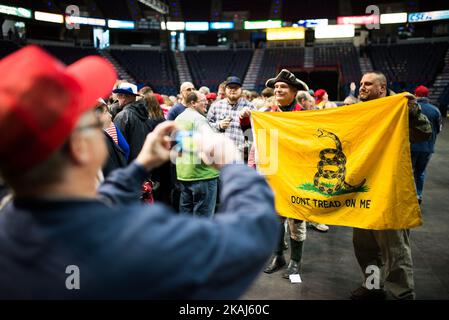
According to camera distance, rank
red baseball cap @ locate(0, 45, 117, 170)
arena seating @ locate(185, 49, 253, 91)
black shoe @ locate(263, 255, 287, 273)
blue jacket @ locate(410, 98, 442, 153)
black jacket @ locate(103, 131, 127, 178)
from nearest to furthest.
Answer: red baseball cap @ locate(0, 45, 117, 170), black jacket @ locate(103, 131, 127, 178), black shoe @ locate(263, 255, 287, 273), blue jacket @ locate(410, 98, 442, 153), arena seating @ locate(185, 49, 253, 91)

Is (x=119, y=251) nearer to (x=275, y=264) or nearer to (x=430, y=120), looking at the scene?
(x=275, y=264)

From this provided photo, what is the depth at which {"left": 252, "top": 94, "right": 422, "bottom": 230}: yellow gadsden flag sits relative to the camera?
2.87 m

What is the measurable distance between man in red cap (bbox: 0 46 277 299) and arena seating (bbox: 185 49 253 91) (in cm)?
2685

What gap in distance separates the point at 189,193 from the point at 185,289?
11.7 ft

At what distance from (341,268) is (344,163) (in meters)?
1.31

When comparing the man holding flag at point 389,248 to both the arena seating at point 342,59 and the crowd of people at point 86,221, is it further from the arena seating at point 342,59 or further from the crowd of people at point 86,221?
the arena seating at point 342,59

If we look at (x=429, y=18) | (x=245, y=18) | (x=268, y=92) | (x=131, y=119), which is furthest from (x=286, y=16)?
(x=131, y=119)

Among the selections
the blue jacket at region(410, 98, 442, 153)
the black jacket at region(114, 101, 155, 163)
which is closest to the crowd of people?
the black jacket at region(114, 101, 155, 163)

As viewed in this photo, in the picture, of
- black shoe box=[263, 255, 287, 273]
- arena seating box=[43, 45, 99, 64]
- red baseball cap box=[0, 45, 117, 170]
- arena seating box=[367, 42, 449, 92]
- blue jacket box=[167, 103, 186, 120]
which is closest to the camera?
red baseball cap box=[0, 45, 117, 170]

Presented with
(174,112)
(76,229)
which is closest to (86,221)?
(76,229)

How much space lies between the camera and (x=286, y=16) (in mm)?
29531

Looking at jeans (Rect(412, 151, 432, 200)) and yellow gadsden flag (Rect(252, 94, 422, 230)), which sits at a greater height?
yellow gadsden flag (Rect(252, 94, 422, 230))

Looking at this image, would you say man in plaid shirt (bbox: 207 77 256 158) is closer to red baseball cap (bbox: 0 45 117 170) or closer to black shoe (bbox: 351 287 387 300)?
black shoe (bbox: 351 287 387 300)
